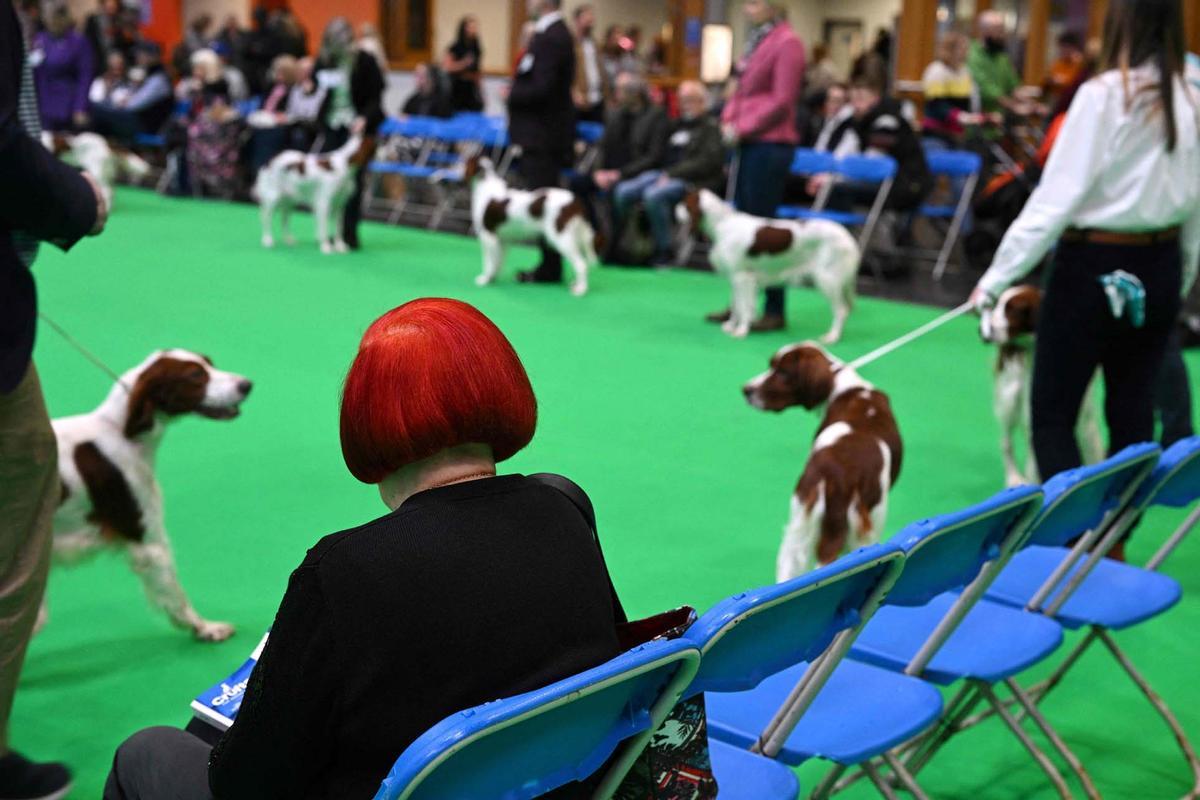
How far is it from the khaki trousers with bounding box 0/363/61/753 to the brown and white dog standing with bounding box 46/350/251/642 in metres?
0.72

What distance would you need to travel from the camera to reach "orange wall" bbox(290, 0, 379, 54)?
21875 mm

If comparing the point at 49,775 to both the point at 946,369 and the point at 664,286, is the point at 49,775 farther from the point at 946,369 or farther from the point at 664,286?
the point at 664,286

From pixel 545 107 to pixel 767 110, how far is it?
2020 millimetres

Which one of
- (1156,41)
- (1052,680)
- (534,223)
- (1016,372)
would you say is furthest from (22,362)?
(534,223)

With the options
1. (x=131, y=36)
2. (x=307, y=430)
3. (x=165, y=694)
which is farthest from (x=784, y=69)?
(x=131, y=36)

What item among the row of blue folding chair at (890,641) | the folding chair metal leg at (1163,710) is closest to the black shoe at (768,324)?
the row of blue folding chair at (890,641)

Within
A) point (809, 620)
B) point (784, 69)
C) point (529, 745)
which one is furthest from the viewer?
point (784, 69)

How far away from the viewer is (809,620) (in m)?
1.86

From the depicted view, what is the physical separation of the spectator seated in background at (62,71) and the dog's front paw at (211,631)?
1078 centimetres

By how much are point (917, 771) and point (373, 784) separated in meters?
1.60

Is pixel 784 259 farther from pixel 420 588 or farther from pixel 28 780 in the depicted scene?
pixel 420 588

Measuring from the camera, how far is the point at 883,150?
959 centimetres

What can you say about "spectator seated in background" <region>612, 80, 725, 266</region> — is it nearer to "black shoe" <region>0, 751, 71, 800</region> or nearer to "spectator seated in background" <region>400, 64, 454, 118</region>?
"spectator seated in background" <region>400, 64, 454, 118</region>

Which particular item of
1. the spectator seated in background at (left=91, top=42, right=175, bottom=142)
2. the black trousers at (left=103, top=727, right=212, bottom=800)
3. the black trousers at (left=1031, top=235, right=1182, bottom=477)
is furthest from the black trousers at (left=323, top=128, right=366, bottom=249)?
the black trousers at (left=103, top=727, right=212, bottom=800)
